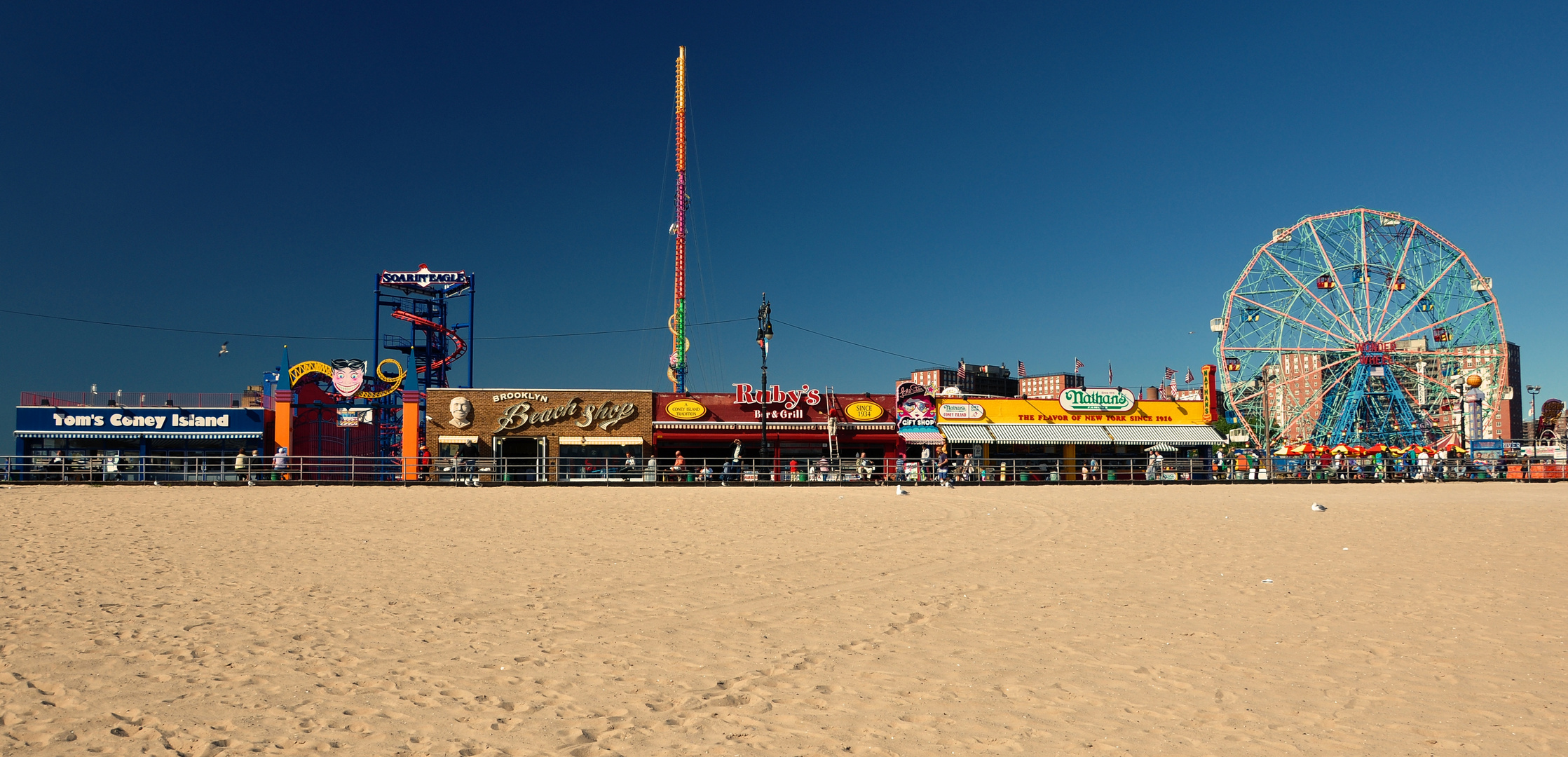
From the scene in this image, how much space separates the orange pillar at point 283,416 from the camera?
39469 mm

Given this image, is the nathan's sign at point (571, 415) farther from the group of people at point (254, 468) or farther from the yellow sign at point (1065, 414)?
the yellow sign at point (1065, 414)

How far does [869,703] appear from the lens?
5168mm

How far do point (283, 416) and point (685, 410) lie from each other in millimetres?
18318

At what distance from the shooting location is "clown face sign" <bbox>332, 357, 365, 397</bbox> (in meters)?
40.2

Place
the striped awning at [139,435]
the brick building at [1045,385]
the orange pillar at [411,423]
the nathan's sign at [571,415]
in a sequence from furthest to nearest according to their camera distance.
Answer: the brick building at [1045,385], the striped awning at [139,435], the orange pillar at [411,423], the nathan's sign at [571,415]

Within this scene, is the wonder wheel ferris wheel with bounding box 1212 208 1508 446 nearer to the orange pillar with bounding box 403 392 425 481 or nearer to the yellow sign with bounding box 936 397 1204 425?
the yellow sign with bounding box 936 397 1204 425

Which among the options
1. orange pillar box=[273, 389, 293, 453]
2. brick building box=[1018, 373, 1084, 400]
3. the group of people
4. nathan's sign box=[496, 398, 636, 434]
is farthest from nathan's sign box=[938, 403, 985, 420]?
brick building box=[1018, 373, 1084, 400]

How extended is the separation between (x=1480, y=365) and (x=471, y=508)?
5185 cm

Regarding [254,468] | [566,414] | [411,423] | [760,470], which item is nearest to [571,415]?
[566,414]

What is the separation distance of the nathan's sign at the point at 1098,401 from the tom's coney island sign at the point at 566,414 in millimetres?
20502

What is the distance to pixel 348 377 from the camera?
40406 mm

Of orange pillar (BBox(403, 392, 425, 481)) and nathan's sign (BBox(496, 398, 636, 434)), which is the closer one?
nathan's sign (BBox(496, 398, 636, 434))

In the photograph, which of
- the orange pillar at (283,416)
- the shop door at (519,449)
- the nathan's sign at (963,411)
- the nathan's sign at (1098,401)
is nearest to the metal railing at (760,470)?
the shop door at (519,449)

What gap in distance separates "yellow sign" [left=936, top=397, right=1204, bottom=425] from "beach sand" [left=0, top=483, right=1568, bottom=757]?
27.6 metres
